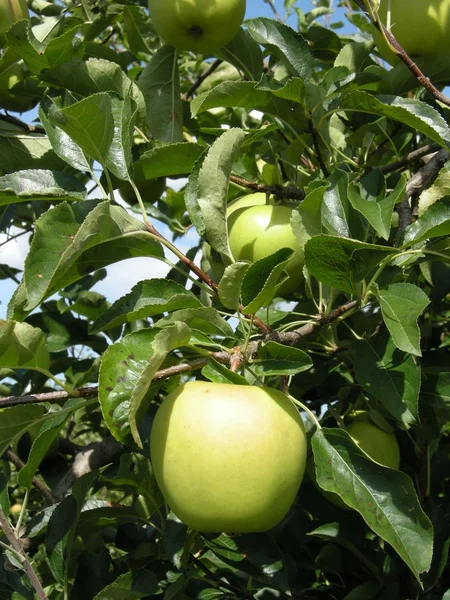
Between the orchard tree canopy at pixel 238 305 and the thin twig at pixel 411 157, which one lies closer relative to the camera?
the orchard tree canopy at pixel 238 305

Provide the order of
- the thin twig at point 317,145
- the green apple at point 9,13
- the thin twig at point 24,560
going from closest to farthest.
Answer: the thin twig at point 24,560 → the thin twig at point 317,145 → the green apple at point 9,13

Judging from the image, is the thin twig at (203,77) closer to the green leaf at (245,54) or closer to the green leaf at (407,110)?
the green leaf at (245,54)

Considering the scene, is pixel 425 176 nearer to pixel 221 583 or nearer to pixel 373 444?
pixel 373 444

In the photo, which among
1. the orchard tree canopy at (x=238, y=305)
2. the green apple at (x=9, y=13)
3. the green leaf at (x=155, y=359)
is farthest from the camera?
the green apple at (x=9, y=13)

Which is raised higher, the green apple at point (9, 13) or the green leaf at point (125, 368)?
the green apple at point (9, 13)

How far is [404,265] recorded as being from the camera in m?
1.29

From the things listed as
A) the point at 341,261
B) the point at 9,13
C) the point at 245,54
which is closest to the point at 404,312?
the point at 341,261

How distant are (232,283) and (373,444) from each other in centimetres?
72

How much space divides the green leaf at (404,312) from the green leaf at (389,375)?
0.43 feet

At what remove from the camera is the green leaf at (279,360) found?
3.61ft

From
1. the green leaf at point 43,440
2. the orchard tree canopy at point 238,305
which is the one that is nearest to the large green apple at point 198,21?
the orchard tree canopy at point 238,305

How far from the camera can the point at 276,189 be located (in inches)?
60.4

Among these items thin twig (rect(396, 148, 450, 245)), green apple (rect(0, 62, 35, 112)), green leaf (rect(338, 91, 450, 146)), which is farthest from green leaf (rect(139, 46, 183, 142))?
thin twig (rect(396, 148, 450, 245))

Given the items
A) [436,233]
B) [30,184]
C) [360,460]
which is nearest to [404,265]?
[436,233]
